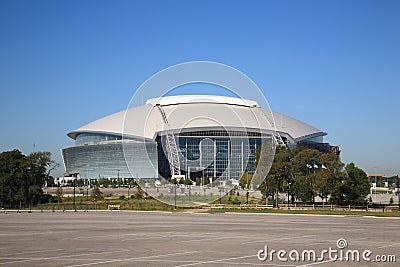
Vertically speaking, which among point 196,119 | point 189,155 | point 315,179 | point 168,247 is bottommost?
point 168,247

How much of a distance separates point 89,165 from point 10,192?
8048 cm

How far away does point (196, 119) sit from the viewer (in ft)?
460

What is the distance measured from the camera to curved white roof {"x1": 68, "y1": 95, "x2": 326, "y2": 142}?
138m

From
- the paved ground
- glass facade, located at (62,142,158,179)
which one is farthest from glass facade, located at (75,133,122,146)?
the paved ground

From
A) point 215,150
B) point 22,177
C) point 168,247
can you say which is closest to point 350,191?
point 22,177

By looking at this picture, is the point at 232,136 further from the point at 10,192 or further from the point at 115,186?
the point at 10,192

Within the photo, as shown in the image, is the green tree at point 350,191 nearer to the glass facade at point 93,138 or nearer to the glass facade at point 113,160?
the glass facade at point 113,160

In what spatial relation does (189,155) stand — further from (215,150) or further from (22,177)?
(22,177)

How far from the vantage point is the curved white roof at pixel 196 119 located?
138 m

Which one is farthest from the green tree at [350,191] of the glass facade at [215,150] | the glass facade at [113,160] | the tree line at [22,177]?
the glass facade at [113,160]

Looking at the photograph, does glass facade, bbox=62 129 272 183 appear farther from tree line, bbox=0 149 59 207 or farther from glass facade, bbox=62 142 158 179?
tree line, bbox=0 149 59 207

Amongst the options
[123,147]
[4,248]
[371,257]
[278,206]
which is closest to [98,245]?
[4,248]

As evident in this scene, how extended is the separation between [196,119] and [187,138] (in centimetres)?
567

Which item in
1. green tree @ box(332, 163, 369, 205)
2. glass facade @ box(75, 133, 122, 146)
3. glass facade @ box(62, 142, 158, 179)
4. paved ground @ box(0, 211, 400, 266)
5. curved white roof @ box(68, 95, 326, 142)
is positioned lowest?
paved ground @ box(0, 211, 400, 266)
